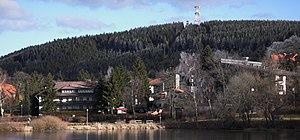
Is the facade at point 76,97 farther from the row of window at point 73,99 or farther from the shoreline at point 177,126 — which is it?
the shoreline at point 177,126

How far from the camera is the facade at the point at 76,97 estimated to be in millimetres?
108062

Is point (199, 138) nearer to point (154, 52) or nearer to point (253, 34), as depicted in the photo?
point (253, 34)

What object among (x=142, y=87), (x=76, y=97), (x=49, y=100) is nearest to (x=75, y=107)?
(x=76, y=97)

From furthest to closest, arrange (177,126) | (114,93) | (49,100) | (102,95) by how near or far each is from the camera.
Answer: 1. (49,100)
2. (102,95)
3. (114,93)
4. (177,126)

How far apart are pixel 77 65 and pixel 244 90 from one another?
142 metres

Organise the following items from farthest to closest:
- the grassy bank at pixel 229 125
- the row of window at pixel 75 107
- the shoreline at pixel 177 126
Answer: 1. the row of window at pixel 75 107
2. the shoreline at pixel 177 126
3. the grassy bank at pixel 229 125

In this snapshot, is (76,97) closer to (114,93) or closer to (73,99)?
(73,99)

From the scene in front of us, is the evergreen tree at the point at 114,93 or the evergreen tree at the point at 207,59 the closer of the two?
the evergreen tree at the point at 114,93

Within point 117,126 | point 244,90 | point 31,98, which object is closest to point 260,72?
point 244,90

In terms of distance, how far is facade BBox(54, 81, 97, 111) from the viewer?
108 metres

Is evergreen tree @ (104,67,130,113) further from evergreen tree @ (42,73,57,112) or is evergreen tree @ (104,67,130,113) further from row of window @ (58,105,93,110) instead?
row of window @ (58,105,93,110)

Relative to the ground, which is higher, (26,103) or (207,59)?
(207,59)

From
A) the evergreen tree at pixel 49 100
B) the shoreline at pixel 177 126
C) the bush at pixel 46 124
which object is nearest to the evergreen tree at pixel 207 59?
the shoreline at pixel 177 126

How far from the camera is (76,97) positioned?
109m
